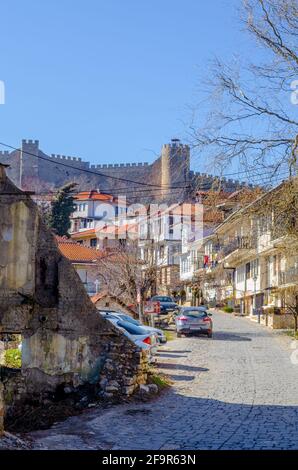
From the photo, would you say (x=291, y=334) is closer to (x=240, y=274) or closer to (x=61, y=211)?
(x=240, y=274)

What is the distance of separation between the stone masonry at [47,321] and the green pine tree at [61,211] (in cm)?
5397

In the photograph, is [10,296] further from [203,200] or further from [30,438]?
[203,200]

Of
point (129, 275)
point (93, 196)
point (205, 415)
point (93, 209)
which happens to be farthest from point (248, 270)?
point (93, 209)

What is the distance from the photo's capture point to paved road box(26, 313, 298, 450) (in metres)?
10.0

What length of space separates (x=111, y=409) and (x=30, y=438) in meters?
3.15

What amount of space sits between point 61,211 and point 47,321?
56.5m

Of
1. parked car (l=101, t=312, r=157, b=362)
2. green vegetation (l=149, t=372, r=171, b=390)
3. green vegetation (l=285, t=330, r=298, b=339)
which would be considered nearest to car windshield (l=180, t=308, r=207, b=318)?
green vegetation (l=285, t=330, r=298, b=339)

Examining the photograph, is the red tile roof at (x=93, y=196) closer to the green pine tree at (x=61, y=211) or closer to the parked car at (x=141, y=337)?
the green pine tree at (x=61, y=211)

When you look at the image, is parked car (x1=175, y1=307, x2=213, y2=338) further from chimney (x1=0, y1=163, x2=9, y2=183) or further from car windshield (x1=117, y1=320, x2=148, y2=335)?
chimney (x1=0, y1=163, x2=9, y2=183)

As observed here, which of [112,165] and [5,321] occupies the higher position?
[112,165]

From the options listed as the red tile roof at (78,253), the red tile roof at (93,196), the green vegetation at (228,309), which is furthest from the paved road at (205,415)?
the red tile roof at (93,196)

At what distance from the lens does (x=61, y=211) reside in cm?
6975

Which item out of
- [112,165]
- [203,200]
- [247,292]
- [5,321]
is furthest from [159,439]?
[112,165]

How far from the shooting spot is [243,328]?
3788 centimetres
